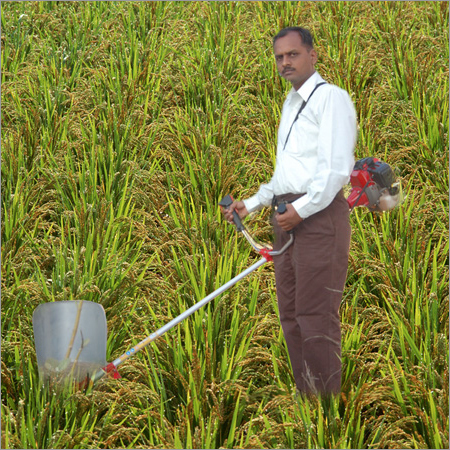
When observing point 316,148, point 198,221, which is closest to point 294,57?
point 316,148

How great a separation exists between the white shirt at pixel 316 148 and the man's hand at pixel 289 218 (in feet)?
0.06

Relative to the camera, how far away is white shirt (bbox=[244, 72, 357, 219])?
2711 millimetres

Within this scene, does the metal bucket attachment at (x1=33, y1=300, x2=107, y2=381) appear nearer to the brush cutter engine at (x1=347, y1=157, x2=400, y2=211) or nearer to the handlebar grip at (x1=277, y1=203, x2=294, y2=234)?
the handlebar grip at (x1=277, y1=203, x2=294, y2=234)

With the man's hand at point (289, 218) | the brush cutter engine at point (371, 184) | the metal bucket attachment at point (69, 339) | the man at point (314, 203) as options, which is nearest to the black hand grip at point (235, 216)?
the man at point (314, 203)

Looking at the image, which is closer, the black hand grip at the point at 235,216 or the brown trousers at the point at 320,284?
the brown trousers at the point at 320,284

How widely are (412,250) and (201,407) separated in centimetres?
146

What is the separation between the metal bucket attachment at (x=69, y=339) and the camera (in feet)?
9.91

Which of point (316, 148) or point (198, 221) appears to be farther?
point (198, 221)

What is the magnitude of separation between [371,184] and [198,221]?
1.35 metres

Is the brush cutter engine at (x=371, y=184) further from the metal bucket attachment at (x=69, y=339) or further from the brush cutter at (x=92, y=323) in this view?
the metal bucket attachment at (x=69, y=339)

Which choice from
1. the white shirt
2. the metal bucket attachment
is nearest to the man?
the white shirt

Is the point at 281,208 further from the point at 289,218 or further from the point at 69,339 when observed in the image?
the point at 69,339

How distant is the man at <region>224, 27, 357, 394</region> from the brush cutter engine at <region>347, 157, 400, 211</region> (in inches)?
6.1

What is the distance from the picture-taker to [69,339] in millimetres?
3047
